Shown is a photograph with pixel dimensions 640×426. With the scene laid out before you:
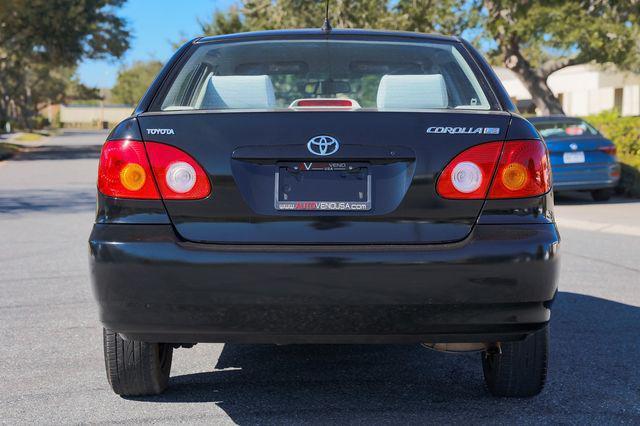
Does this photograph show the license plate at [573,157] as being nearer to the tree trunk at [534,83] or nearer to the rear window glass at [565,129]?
the rear window glass at [565,129]

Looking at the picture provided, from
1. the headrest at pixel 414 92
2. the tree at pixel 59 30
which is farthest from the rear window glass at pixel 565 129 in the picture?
the tree at pixel 59 30

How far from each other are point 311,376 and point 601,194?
1159 cm

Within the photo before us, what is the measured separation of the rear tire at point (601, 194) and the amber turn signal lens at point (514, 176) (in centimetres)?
1211

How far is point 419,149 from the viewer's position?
3.51 meters

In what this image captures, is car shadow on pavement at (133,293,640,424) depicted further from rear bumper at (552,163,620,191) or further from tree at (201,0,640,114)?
tree at (201,0,640,114)

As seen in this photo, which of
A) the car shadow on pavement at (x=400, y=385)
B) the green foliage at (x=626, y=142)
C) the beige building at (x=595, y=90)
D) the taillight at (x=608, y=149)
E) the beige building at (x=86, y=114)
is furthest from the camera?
the beige building at (x=86, y=114)

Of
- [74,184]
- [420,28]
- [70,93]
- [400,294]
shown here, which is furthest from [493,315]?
[70,93]

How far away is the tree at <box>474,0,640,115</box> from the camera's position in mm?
23625

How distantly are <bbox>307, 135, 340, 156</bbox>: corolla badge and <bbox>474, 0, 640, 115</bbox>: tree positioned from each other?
69.8 ft

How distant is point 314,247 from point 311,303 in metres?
0.21

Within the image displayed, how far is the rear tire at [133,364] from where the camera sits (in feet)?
13.0

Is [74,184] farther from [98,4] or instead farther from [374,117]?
[98,4]

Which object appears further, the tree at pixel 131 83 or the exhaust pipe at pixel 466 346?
the tree at pixel 131 83

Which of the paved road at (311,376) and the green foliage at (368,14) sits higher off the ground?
the green foliage at (368,14)
